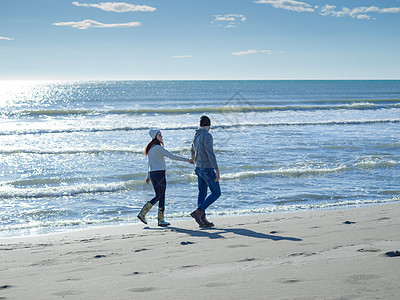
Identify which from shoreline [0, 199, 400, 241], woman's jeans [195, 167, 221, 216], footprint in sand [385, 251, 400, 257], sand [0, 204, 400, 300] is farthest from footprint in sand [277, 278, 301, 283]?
shoreline [0, 199, 400, 241]

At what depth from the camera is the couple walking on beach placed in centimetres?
682

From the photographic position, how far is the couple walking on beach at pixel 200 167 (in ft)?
22.4

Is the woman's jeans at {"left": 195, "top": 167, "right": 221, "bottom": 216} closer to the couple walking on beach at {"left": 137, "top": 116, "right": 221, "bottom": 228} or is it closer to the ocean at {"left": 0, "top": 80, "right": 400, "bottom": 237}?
the couple walking on beach at {"left": 137, "top": 116, "right": 221, "bottom": 228}

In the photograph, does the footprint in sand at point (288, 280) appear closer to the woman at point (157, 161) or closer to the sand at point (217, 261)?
the sand at point (217, 261)

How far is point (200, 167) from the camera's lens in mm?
6934

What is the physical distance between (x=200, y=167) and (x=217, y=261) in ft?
8.07

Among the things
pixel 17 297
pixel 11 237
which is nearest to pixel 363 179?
pixel 11 237

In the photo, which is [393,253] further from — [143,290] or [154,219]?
[154,219]

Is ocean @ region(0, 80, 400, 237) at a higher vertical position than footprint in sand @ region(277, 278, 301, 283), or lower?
lower

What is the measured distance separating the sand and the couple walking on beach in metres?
0.36

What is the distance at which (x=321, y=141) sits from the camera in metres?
19.2

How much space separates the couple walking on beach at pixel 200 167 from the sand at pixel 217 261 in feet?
1.17

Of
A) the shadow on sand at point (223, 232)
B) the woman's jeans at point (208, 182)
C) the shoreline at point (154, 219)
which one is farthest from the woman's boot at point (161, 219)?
the woman's jeans at point (208, 182)

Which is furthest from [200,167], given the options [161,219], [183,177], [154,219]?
[183,177]
